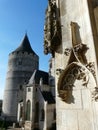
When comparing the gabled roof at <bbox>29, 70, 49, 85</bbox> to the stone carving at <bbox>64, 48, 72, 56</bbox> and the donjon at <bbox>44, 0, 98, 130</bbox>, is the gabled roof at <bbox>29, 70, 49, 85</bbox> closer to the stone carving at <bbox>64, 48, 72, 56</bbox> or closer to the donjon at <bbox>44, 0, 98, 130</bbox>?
the donjon at <bbox>44, 0, 98, 130</bbox>

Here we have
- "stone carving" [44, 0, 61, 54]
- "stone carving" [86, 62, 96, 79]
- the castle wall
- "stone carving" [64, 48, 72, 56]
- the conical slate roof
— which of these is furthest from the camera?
the conical slate roof

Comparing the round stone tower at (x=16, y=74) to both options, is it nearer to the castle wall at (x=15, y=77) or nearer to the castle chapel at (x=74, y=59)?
the castle wall at (x=15, y=77)

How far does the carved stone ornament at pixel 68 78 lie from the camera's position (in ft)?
9.42

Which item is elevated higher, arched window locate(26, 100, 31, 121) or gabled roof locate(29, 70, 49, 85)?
gabled roof locate(29, 70, 49, 85)

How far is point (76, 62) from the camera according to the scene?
2.90 m

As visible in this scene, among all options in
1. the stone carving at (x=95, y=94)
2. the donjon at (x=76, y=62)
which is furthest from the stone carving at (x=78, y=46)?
the stone carving at (x=95, y=94)

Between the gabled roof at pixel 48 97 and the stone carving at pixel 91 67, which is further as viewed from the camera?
the gabled roof at pixel 48 97

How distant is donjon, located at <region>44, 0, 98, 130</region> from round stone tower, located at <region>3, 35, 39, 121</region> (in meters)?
27.6

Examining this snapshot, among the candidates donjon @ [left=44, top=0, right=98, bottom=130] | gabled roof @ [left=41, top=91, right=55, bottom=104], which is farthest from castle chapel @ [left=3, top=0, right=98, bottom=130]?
gabled roof @ [left=41, top=91, right=55, bottom=104]

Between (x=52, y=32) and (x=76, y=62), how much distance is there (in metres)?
1.08

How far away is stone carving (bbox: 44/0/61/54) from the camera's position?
3.55m

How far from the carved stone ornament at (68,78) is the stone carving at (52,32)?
2.65 feet

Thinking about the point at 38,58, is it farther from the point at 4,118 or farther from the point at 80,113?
the point at 80,113

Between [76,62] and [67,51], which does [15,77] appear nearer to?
[67,51]
